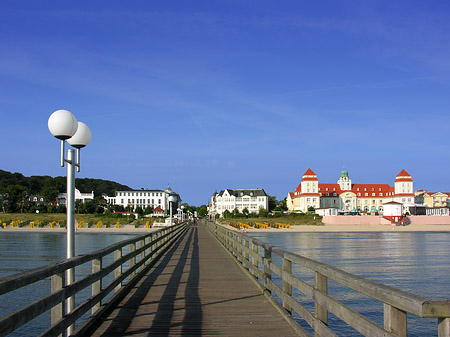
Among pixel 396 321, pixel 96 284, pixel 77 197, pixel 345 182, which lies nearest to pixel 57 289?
pixel 96 284

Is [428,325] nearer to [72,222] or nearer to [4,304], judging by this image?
[72,222]

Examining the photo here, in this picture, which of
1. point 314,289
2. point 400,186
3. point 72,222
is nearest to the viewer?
point 314,289

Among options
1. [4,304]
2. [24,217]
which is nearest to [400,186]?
[24,217]

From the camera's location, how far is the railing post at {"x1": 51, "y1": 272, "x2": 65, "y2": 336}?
4.67 meters

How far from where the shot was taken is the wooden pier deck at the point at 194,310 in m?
6.02

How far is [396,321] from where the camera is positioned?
3.14 m

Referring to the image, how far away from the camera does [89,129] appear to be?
7.30 metres

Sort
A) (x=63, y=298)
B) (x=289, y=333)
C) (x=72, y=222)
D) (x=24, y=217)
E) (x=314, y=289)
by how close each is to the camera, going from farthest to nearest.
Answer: (x=24, y=217) < (x=72, y=222) < (x=289, y=333) < (x=314, y=289) < (x=63, y=298)

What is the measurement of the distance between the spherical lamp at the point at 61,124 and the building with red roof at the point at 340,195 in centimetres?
13153

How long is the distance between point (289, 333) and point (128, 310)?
2.64 meters

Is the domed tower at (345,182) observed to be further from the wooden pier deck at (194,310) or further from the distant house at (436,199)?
the wooden pier deck at (194,310)

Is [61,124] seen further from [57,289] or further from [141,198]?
[141,198]

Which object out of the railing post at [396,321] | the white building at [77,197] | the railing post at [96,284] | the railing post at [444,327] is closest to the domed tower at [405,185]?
the white building at [77,197]

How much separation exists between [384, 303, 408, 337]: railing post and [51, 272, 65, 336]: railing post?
3134 mm
